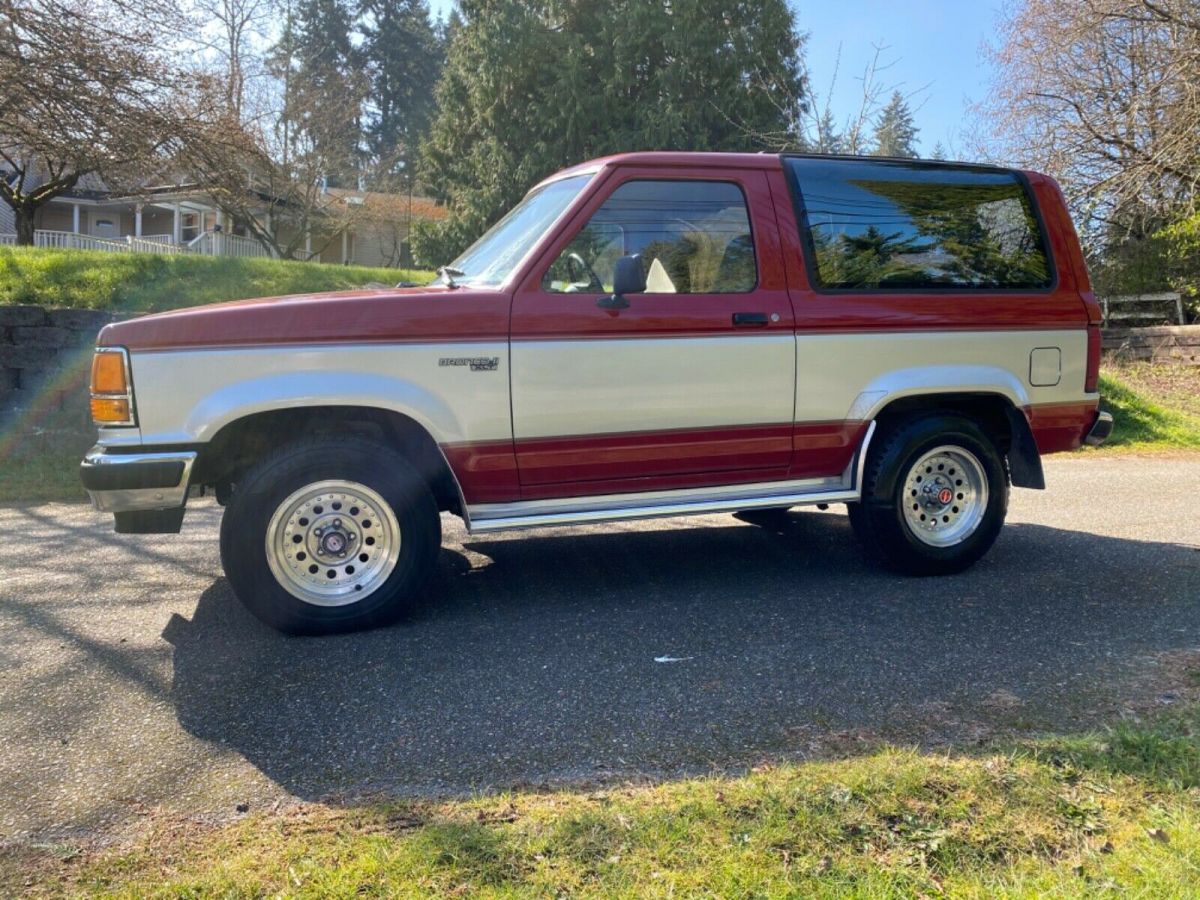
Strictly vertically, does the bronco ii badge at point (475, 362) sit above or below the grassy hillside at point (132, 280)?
below

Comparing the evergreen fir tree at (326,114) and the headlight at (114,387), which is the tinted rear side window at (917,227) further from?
the evergreen fir tree at (326,114)

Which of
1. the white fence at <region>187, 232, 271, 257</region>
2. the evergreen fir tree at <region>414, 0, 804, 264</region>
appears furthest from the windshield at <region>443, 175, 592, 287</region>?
the white fence at <region>187, 232, 271, 257</region>

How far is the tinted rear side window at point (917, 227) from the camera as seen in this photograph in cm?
484

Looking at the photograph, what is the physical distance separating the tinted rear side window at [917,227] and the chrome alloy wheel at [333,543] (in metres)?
2.55

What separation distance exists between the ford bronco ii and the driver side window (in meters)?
0.01

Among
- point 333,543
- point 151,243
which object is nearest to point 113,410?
point 333,543

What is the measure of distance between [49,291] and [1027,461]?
1109cm

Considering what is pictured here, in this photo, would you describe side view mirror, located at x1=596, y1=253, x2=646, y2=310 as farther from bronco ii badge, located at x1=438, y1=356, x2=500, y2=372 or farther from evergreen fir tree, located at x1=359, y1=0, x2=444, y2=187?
evergreen fir tree, located at x1=359, y1=0, x2=444, y2=187

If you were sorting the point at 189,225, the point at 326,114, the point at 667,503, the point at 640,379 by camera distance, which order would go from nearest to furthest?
the point at 640,379
the point at 667,503
the point at 326,114
the point at 189,225

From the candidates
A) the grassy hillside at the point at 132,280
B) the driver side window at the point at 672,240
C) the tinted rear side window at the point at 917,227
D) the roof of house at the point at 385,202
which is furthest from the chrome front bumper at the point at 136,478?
the roof of house at the point at 385,202

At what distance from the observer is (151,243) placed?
25281 mm

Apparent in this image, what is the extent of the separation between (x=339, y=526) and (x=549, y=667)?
119cm

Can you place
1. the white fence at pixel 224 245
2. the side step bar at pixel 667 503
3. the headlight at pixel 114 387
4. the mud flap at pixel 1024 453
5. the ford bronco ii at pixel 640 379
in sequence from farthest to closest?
1. the white fence at pixel 224 245
2. the mud flap at pixel 1024 453
3. the side step bar at pixel 667 503
4. the ford bronco ii at pixel 640 379
5. the headlight at pixel 114 387

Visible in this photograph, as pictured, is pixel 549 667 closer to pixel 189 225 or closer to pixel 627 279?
pixel 627 279
